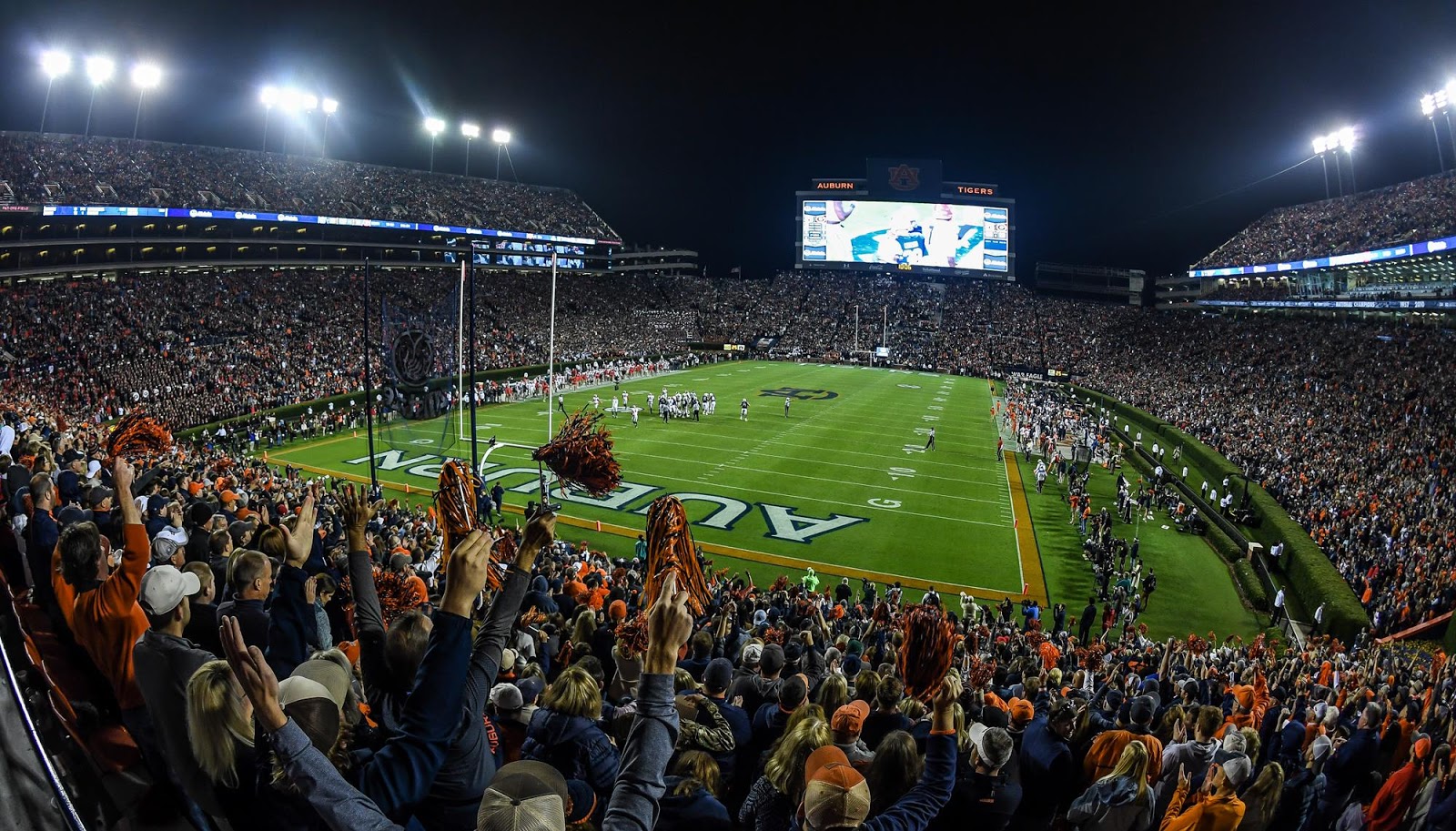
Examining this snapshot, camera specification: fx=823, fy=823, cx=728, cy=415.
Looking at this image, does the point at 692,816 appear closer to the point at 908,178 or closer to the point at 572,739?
the point at 572,739

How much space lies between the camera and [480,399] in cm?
4053

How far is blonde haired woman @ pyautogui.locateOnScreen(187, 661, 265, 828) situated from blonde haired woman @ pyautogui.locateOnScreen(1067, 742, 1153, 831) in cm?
346

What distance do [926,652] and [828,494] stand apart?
860 inches

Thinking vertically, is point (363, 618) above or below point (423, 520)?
above

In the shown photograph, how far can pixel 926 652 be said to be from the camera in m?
3.92

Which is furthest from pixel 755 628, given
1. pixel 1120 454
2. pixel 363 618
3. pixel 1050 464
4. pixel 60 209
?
pixel 60 209

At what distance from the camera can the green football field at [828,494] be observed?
19.5 metres

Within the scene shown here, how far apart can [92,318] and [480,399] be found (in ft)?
52.4

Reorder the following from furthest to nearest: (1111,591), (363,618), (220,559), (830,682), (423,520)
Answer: (1111,591)
(423,520)
(220,559)
(830,682)
(363,618)

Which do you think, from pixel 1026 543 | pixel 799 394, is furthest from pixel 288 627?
pixel 799 394

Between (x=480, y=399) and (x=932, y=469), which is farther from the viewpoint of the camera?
(x=480, y=399)

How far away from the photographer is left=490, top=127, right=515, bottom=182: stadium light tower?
230 ft

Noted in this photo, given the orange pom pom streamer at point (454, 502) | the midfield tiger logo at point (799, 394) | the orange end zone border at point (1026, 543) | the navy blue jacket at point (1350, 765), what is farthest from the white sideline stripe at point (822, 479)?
the orange pom pom streamer at point (454, 502)

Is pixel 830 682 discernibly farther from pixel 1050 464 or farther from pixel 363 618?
pixel 1050 464
